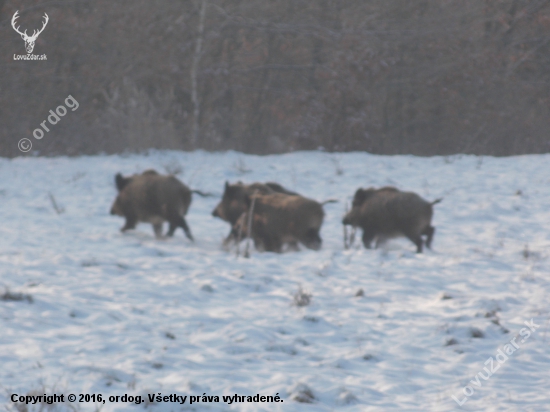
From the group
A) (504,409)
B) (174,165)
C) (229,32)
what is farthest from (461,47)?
(504,409)

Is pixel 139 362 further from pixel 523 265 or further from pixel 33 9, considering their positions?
pixel 33 9

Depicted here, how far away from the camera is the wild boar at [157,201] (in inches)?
338

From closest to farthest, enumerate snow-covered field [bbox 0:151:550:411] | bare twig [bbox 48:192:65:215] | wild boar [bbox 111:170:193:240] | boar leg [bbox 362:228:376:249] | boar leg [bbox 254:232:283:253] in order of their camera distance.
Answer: snow-covered field [bbox 0:151:550:411], boar leg [bbox 254:232:283:253], boar leg [bbox 362:228:376:249], wild boar [bbox 111:170:193:240], bare twig [bbox 48:192:65:215]

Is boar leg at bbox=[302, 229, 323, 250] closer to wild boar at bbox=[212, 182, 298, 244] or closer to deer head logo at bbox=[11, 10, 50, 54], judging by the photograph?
wild boar at bbox=[212, 182, 298, 244]

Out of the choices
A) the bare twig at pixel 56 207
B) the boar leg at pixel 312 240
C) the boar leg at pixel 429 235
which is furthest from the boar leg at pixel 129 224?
the boar leg at pixel 429 235

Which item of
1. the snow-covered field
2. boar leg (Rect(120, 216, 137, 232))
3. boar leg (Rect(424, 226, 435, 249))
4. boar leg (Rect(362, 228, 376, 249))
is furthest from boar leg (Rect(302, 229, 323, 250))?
boar leg (Rect(120, 216, 137, 232))

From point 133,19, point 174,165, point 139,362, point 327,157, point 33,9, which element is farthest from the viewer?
point 133,19

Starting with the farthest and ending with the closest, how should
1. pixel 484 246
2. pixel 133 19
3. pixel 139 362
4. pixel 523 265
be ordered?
pixel 133 19 < pixel 484 246 < pixel 523 265 < pixel 139 362

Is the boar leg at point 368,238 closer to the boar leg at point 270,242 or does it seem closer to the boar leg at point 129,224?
the boar leg at point 270,242

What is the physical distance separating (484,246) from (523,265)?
4.17ft

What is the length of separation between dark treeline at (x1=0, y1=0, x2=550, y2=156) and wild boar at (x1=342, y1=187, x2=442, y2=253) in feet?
35.6

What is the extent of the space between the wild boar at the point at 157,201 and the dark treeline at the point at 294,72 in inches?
373

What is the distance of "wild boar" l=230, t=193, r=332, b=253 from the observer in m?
8.09

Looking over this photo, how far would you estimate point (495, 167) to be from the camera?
14.2 meters
